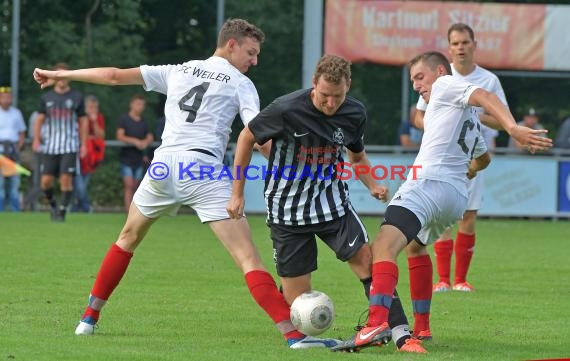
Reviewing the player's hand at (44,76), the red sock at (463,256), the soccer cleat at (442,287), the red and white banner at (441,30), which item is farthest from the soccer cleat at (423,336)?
the red and white banner at (441,30)

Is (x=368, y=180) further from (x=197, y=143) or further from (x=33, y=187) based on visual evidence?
(x=33, y=187)

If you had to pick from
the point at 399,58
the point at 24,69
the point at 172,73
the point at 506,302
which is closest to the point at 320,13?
the point at 399,58

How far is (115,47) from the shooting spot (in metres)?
23.2

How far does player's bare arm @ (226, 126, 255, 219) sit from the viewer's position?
23.4 feet

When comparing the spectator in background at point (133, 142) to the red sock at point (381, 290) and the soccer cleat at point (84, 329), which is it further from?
the red sock at point (381, 290)

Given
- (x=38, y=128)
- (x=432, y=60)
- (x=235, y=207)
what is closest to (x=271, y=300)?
(x=235, y=207)

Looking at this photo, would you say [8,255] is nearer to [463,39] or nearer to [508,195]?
[463,39]

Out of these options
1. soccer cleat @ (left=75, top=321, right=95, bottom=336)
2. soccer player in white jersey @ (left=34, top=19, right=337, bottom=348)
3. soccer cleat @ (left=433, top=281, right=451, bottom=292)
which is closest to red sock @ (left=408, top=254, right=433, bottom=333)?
soccer player in white jersey @ (left=34, top=19, right=337, bottom=348)

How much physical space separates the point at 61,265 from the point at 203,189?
15.4 ft

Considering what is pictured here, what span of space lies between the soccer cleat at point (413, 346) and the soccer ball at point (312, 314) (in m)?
0.43

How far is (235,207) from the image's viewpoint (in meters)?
7.12

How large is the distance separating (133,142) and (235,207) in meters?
14.2

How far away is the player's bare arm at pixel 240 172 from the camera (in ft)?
23.4

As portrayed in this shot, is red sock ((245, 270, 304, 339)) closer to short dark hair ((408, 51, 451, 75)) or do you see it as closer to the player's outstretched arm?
the player's outstretched arm
